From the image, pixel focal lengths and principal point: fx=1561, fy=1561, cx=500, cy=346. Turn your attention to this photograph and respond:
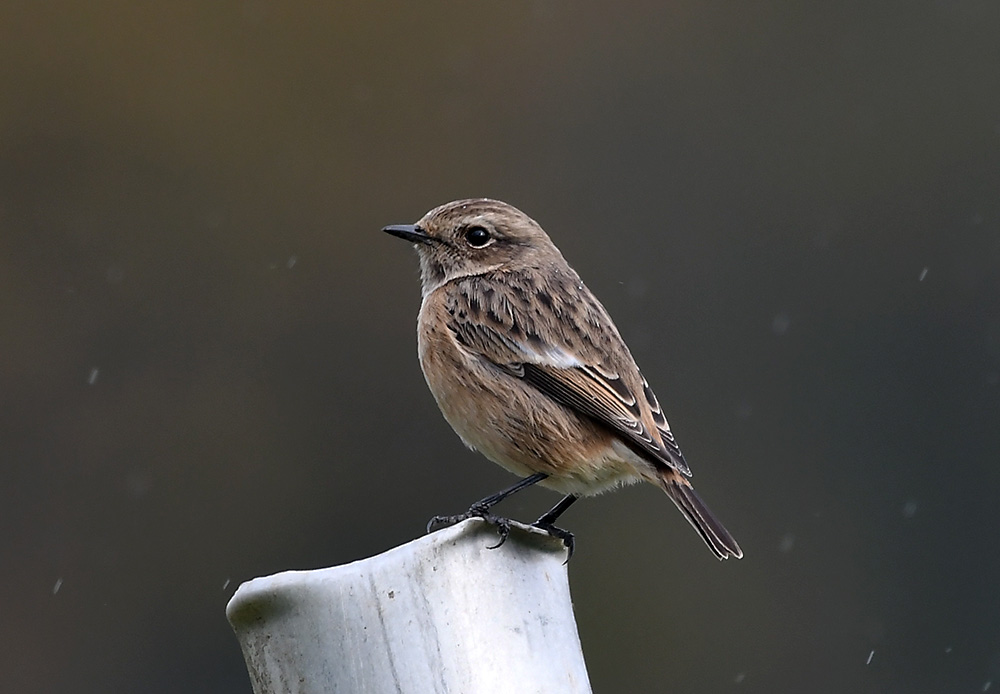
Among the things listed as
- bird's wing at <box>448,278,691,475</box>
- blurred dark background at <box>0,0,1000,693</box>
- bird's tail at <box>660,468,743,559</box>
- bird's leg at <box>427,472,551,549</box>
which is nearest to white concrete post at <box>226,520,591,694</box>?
bird's leg at <box>427,472,551,549</box>

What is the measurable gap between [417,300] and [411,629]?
430 inches

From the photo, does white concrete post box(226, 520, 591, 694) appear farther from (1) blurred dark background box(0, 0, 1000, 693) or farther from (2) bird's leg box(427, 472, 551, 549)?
(1) blurred dark background box(0, 0, 1000, 693)

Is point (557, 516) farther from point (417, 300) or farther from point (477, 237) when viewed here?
point (417, 300)

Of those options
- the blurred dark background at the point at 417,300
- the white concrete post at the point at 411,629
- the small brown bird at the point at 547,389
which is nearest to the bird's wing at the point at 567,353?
the small brown bird at the point at 547,389

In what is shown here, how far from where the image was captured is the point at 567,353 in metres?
4.77

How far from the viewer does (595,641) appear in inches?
478

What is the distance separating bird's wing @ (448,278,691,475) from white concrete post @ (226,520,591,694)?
2.07 m

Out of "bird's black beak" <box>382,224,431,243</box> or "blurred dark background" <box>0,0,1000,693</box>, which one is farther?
"blurred dark background" <box>0,0,1000,693</box>

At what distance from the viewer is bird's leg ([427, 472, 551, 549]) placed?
105 inches

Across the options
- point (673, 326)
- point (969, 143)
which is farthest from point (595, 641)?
point (969, 143)

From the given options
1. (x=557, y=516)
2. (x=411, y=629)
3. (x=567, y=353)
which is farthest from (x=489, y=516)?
(x=567, y=353)

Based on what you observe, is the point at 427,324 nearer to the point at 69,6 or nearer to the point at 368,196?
the point at 368,196

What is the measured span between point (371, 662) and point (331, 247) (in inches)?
451

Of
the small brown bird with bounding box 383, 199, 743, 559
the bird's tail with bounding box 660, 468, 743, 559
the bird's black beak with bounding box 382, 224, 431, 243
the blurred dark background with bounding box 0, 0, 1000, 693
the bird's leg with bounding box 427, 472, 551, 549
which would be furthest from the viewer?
the blurred dark background with bounding box 0, 0, 1000, 693
